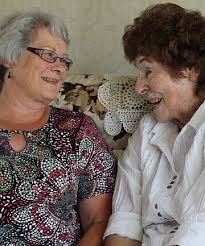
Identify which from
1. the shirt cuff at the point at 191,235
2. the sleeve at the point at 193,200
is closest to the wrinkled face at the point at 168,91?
the sleeve at the point at 193,200

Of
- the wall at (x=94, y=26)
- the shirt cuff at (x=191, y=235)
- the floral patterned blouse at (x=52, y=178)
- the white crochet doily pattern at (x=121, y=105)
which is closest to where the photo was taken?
the shirt cuff at (x=191, y=235)

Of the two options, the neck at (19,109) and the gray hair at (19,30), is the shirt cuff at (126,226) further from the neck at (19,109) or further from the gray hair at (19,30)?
the gray hair at (19,30)

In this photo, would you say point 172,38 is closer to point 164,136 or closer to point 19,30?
point 164,136

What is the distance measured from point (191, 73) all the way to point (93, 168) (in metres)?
0.47

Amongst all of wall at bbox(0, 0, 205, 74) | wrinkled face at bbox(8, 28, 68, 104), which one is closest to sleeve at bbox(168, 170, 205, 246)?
wrinkled face at bbox(8, 28, 68, 104)

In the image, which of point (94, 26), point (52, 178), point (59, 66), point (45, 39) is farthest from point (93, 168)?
point (94, 26)

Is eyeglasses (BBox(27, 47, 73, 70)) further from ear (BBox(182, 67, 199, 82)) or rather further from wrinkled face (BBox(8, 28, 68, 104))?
ear (BBox(182, 67, 199, 82))

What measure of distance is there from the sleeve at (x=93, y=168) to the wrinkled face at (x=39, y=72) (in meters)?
0.18

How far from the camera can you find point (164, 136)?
1528mm

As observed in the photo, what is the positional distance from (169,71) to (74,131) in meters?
0.40

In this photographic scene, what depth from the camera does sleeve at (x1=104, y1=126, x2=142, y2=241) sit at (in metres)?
1.51

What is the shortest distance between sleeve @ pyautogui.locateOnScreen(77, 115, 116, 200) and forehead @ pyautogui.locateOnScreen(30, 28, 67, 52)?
0.30 m

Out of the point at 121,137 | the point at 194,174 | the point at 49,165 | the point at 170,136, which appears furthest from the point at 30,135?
the point at 194,174

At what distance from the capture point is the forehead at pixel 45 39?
163 centimetres
